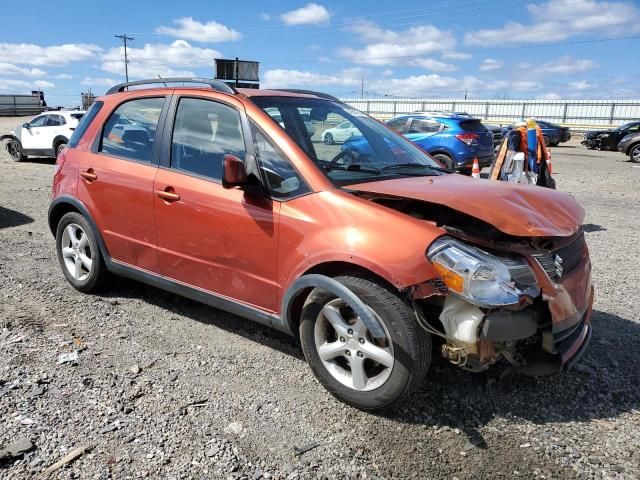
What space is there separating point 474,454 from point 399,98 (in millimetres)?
42424

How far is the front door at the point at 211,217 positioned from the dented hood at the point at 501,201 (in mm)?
700

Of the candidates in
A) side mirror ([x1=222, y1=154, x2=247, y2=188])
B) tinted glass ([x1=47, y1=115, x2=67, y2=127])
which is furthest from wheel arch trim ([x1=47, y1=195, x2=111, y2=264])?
tinted glass ([x1=47, y1=115, x2=67, y2=127])

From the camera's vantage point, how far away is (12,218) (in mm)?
7898

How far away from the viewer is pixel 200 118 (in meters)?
3.78

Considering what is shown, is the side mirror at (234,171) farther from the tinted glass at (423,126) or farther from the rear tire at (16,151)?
the rear tire at (16,151)

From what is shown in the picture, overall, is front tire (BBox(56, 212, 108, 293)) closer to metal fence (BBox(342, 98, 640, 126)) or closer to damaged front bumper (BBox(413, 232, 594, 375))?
damaged front bumper (BBox(413, 232, 594, 375))

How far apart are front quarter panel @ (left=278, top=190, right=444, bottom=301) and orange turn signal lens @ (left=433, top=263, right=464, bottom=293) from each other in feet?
0.11

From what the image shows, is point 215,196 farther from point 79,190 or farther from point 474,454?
point 474,454

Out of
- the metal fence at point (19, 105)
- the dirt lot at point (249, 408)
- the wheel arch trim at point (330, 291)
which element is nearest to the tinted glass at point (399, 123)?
the dirt lot at point (249, 408)

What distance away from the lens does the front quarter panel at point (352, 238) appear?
271 cm

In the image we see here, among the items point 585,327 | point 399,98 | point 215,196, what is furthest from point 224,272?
point 399,98

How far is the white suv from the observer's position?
15.1m

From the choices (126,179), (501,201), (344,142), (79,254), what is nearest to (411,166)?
(344,142)

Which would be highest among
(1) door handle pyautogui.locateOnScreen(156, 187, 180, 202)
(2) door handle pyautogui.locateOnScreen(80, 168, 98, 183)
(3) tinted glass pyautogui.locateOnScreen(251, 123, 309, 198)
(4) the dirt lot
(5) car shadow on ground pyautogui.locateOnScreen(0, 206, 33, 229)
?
(3) tinted glass pyautogui.locateOnScreen(251, 123, 309, 198)
